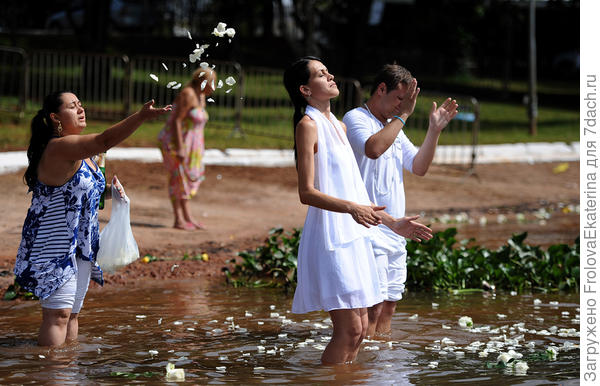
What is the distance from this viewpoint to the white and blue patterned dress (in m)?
6.24

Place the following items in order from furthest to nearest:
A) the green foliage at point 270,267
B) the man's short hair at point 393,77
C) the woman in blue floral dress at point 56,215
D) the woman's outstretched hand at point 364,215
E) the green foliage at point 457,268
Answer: the green foliage at point 457,268 → the green foliage at point 270,267 → the man's short hair at point 393,77 → the woman in blue floral dress at point 56,215 → the woman's outstretched hand at point 364,215

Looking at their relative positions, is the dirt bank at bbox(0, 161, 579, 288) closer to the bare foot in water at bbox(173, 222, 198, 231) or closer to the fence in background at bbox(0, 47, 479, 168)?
the bare foot in water at bbox(173, 222, 198, 231)

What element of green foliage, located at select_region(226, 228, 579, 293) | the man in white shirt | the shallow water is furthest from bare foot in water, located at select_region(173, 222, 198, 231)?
the man in white shirt

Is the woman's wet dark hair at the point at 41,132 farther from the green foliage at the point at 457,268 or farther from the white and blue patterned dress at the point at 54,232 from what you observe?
the green foliage at the point at 457,268

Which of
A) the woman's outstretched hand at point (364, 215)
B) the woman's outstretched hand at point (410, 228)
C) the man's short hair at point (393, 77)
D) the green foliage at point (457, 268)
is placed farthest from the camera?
the green foliage at point (457, 268)

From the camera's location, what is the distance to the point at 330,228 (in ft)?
18.7

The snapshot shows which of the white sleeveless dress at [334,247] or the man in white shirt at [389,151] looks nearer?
the white sleeveless dress at [334,247]

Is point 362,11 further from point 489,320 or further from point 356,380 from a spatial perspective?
point 356,380

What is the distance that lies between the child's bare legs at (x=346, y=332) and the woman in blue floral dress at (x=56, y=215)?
6.06 ft

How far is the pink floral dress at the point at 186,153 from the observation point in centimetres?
1132

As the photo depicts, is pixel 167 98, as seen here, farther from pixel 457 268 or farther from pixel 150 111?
pixel 150 111

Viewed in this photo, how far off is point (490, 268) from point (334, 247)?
403 cm

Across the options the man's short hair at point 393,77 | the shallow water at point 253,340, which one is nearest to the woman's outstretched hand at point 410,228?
the shallow water at point 253,340

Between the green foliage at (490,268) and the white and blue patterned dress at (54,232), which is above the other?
the white and blue patterned dress at (54,232)
